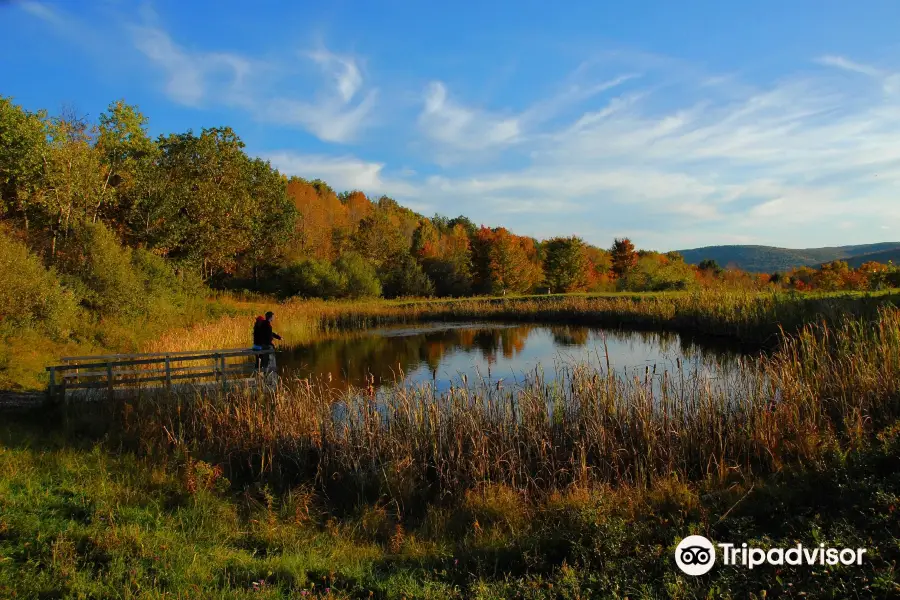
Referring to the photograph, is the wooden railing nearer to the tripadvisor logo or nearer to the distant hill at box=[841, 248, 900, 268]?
the tripadvisor logo

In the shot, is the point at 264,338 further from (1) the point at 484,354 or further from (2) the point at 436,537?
(1) the point at 484,354

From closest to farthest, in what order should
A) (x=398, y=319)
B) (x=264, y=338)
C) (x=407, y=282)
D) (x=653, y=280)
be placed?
(x=264, y=338) → (x=398, y=319) → (x=653, y=280) → (x=407, y=282)

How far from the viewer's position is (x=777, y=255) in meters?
135

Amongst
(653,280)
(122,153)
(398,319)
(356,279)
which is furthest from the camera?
(653,280)

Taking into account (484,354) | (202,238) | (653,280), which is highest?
(202,238)

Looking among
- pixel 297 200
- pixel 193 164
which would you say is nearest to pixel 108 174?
pixel 193 164

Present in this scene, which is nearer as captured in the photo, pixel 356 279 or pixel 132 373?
pixel 132 373

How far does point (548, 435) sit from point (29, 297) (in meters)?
15.2

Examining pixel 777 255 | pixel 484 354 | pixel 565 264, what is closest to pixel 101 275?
pixel 484 354

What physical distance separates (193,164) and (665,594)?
34440 mm

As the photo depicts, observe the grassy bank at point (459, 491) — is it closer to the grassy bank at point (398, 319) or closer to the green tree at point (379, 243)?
the grassy bank at point (398, 319)

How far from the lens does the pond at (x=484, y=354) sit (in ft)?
50.1

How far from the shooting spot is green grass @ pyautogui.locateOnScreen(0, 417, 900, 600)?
3.73 metres

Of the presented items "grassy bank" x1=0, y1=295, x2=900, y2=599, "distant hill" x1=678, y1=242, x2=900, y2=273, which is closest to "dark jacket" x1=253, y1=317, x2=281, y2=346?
"grassy bank" x1=0, y1=295, x2=900, y2=599
